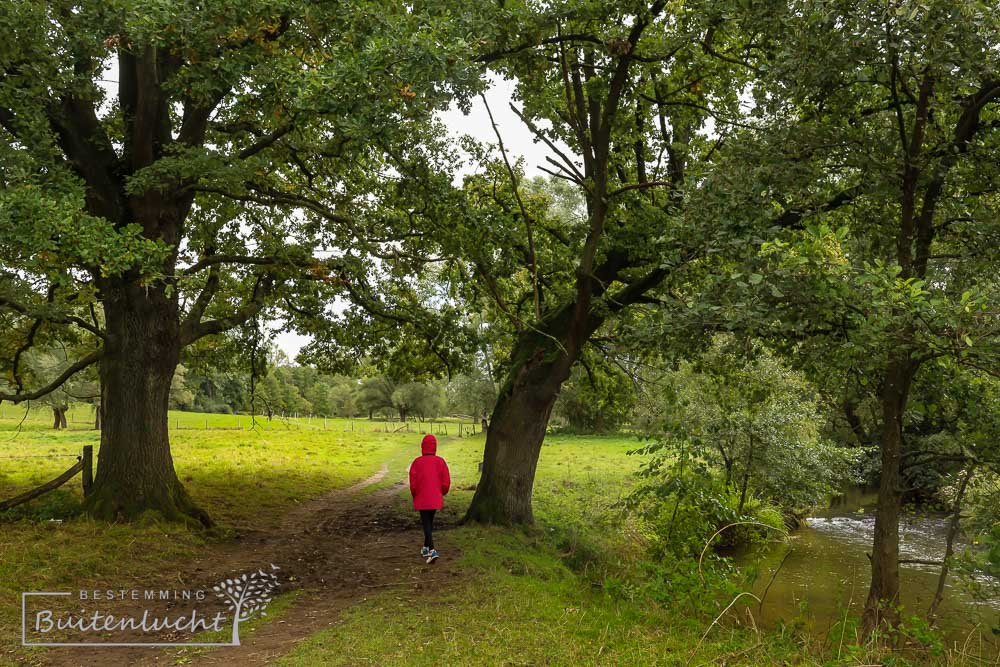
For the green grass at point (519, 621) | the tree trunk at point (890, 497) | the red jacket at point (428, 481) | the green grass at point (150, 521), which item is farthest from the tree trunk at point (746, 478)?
the green grass at point (150, 521)

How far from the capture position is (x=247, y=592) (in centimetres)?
799

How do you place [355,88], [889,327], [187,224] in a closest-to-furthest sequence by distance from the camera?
[889,327], [355,88], [187,224]

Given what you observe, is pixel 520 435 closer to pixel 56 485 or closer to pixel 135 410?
pixel 135 410

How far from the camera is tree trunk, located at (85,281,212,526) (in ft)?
34.4

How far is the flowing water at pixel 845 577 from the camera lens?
1011 cm

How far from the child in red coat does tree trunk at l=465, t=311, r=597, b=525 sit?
7.06 feet

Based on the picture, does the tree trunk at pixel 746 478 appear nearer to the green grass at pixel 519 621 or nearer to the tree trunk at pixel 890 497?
the green grass at pixel 519 621

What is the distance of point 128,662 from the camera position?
18.9 ft

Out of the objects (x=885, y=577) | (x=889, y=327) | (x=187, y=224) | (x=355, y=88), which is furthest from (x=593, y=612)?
(x=187, y=224)

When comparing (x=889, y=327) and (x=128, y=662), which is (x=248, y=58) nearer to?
(x=128, y=662)

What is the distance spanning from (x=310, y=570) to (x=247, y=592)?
4.07 ft

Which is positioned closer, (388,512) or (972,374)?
(972,374)

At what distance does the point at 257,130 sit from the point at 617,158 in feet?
22.2
